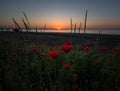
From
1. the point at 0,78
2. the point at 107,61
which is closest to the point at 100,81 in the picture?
the point at 107,61

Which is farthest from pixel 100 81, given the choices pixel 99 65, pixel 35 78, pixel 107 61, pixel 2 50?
pixel 2 50

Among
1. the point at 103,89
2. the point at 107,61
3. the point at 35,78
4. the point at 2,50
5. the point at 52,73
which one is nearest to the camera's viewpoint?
the point at 103,89

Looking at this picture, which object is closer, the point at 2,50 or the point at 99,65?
the point at 99,65

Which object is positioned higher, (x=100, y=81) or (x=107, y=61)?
(x=107, y=61)

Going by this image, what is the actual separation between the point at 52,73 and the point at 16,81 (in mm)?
760

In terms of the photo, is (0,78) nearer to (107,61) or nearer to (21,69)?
(21,69)

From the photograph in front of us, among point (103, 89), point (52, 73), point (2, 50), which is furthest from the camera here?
point (2, 50)

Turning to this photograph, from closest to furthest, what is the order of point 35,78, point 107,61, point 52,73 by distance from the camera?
point 35,78, point 52,73, point 107,61

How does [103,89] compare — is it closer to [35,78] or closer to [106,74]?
[106,74]

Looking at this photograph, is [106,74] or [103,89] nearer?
[103,89]

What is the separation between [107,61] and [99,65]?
0.37 m

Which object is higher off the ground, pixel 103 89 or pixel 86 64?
pixel 86 64

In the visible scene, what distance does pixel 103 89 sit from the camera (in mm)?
2982

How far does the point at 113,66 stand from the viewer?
11.9 feet
